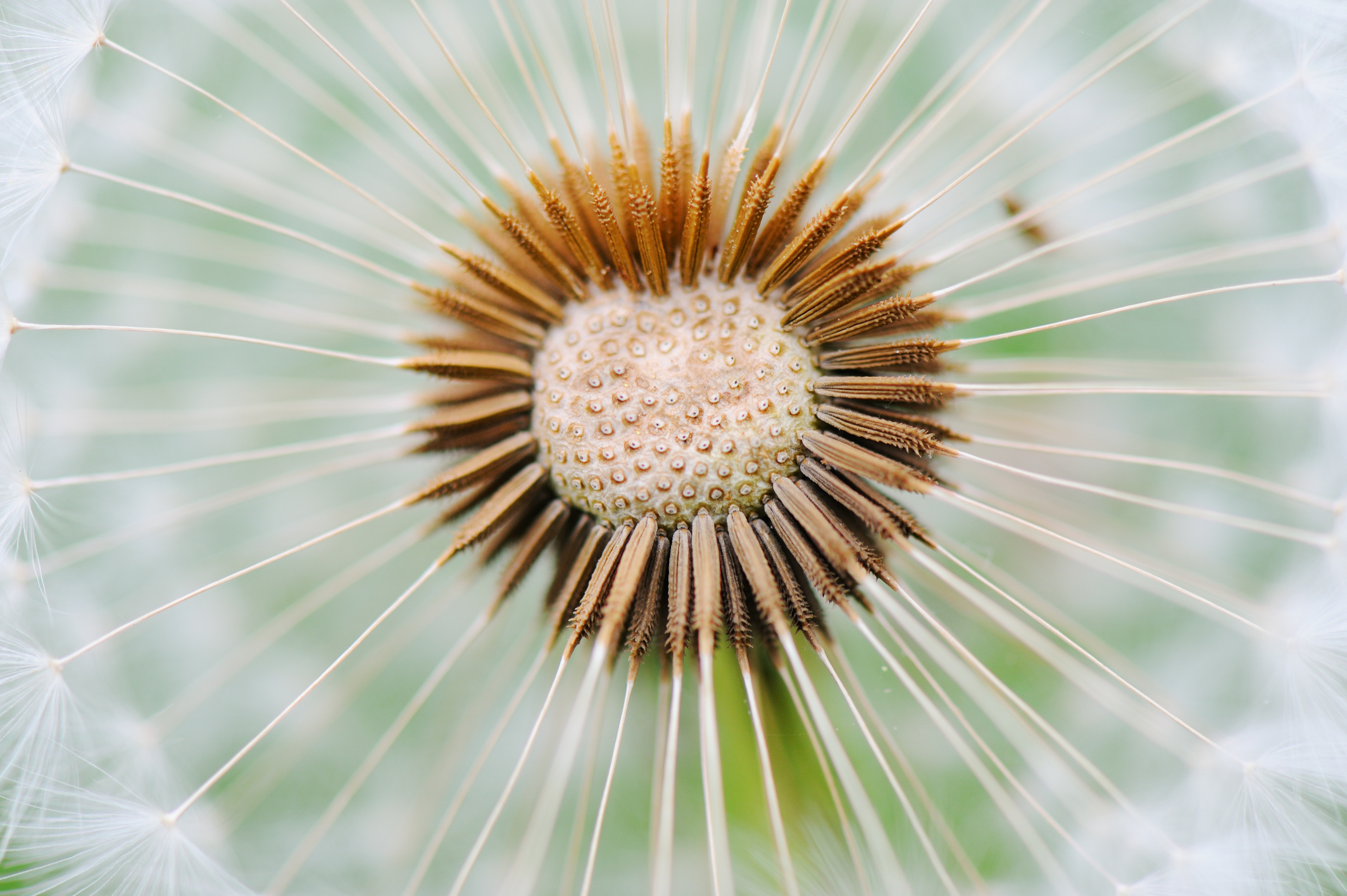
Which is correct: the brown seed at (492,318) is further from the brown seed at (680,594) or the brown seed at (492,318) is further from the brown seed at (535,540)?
the brown seed at (680,594)

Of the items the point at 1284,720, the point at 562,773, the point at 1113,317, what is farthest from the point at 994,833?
the point at 1113,317

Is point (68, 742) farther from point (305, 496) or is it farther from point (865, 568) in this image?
point (865, 568)

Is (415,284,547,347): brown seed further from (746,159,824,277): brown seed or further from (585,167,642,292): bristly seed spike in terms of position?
(746,159,824,277): brown seed

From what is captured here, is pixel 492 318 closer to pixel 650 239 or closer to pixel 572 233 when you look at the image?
pixel 572 233

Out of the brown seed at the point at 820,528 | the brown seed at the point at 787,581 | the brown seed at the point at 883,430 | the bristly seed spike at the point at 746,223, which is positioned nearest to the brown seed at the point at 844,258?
the bristly seed spike at the point at 746,223

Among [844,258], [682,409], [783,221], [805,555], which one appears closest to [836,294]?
[844,258]

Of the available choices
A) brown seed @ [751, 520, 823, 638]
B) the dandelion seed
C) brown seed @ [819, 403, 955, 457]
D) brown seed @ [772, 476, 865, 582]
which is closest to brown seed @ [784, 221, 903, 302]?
the dandelion seed
